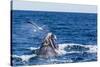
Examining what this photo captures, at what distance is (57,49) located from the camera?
176cm

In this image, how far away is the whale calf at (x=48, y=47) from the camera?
172 cm

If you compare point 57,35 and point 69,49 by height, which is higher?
point 57,35

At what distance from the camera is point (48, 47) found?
1740mm

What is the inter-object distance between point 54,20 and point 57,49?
0.80 feet

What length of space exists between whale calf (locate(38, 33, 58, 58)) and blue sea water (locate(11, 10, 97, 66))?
0.10 ft

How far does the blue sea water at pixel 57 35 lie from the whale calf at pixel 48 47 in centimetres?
3

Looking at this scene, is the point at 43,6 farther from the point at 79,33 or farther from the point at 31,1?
the point at 79,33

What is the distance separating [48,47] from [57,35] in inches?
5.0

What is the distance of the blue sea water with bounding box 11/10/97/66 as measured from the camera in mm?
1658

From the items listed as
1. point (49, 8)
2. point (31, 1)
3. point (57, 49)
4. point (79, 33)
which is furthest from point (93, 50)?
point (31, 1)

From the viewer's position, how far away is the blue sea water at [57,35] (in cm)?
166

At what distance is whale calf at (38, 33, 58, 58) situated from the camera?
172 centimetres
